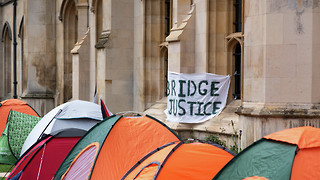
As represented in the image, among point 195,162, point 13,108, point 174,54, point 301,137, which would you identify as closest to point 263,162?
point 301,137

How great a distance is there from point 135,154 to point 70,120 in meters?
3.28

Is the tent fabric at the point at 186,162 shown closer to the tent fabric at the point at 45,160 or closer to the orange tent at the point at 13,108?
the tent fabric at the point at 45,160

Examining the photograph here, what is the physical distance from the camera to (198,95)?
16.2 m

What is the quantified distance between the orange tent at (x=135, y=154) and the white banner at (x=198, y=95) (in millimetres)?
4614

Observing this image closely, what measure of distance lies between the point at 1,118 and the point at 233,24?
698 centimetres

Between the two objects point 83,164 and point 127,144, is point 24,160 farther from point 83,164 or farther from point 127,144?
point 127,144

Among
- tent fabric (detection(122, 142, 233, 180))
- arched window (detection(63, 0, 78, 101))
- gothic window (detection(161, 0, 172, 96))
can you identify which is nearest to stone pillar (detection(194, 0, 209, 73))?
gothic window (detection(161, 0, 172, 96))

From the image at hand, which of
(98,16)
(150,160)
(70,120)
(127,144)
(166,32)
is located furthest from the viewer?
(98,16)

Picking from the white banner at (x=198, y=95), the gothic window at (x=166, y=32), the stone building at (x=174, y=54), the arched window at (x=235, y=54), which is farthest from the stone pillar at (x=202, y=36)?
the gothic window at (x=166, y=32)

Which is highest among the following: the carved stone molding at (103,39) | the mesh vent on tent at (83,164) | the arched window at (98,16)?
the arched window at (98,16)

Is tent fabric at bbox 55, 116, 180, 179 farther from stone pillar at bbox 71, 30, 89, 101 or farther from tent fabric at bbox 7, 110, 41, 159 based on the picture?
stone pillar at bbox 71, 30, 89, 101

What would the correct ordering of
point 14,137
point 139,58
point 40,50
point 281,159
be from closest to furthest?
point 281,159 → point 14,137 → point 139,58 → point 40,50

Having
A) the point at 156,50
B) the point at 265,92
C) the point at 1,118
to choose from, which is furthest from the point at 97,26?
the point at 265,92

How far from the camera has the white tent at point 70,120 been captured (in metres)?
13.7
